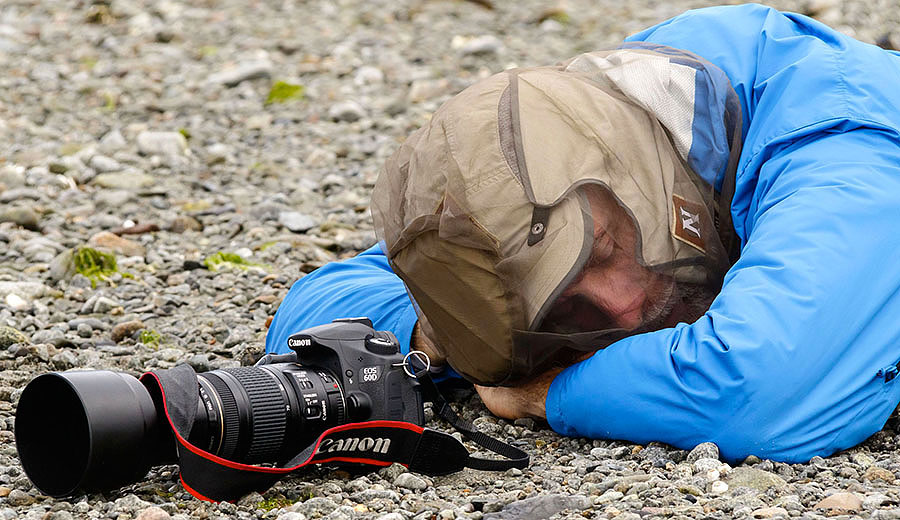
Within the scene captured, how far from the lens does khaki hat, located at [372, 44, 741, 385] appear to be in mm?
3436

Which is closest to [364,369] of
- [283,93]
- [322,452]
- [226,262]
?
[322,452]

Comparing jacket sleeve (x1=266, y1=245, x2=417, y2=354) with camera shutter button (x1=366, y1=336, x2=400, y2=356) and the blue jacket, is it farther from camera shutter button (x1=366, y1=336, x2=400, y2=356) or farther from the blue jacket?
the blue jacket

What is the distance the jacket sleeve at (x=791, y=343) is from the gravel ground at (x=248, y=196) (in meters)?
0.11

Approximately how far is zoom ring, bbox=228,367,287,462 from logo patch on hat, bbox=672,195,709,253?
135cm

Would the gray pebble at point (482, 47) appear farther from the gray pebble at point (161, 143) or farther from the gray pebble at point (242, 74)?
the gray pebble at point (161, 143)

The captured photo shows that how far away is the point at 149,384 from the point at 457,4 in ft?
33.1

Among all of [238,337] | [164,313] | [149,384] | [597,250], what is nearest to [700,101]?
[597,250]

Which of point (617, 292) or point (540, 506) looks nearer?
point (540, 506)

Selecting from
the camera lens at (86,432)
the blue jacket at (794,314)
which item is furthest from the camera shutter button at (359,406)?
the blue jacket at (794,314)

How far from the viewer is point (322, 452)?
3.49 m

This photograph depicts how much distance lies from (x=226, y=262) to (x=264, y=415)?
10.9 feet

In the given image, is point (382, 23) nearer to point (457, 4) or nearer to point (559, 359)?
point (457, 4)

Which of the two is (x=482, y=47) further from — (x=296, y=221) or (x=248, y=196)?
(x=296, y=221)

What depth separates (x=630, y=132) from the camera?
12.1 ft
